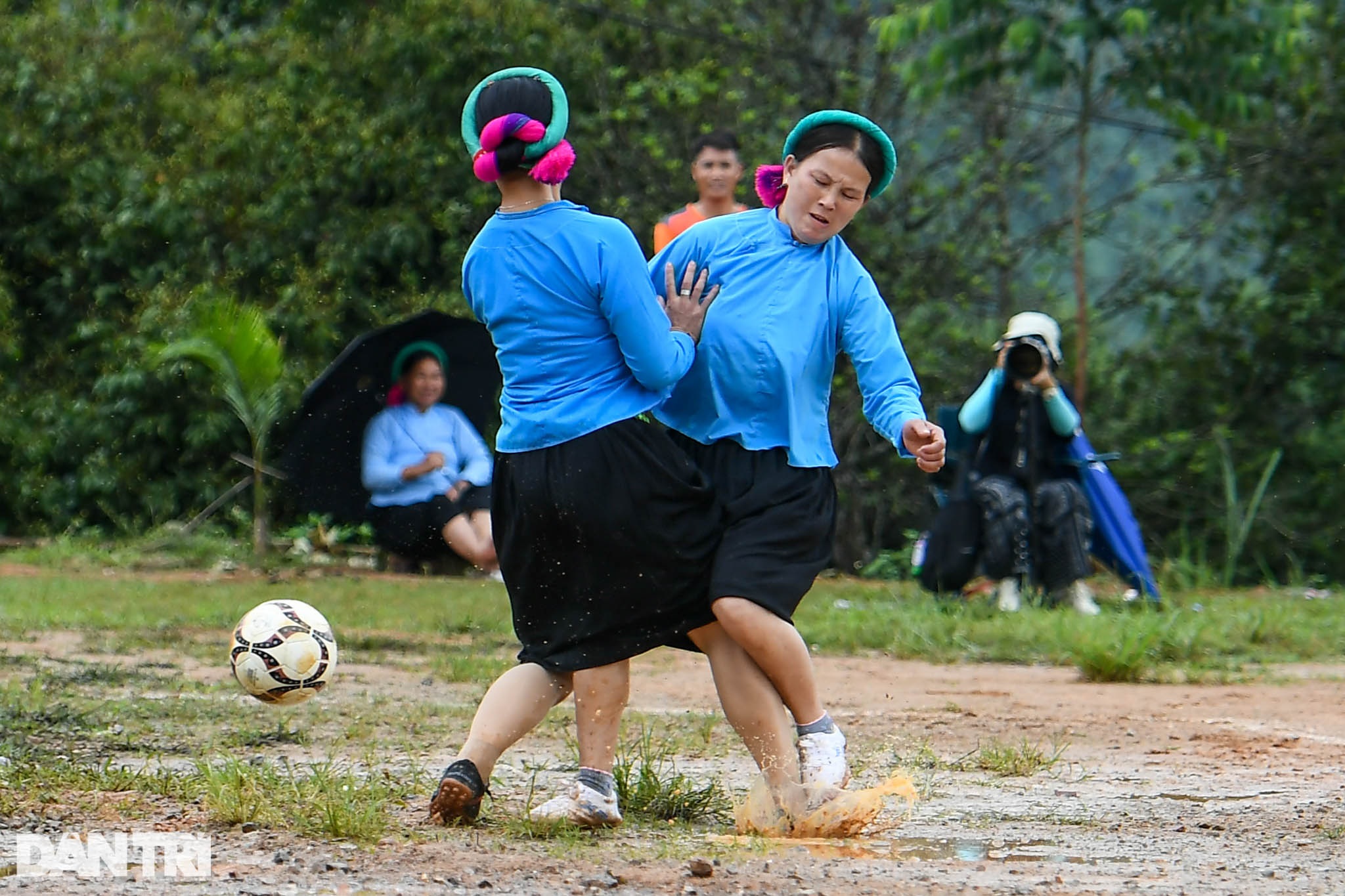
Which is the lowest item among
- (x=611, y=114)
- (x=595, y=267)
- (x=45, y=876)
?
(x=45, y=876)

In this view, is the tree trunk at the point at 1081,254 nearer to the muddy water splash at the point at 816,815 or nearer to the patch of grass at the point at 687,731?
the patch of grass at the point at 687,731

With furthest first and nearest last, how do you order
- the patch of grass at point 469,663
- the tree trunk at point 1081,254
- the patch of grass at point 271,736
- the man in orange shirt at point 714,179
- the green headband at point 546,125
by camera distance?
the tree trunk at point 1081,254 → the man in orange shirt at point 714,179 → the patch of grass at point 469,663 → the patch of grass at point 271,736 → the green headband at point 546,125

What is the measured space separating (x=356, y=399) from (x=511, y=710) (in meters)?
5.84

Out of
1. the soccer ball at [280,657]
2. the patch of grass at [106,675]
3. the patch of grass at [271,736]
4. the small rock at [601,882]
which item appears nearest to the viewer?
the small rock at [601,882]

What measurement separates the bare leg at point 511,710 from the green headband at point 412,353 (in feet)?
18.8

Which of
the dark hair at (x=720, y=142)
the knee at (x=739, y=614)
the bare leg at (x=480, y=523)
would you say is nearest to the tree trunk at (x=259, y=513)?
the bare leg at (x=480, y=523)

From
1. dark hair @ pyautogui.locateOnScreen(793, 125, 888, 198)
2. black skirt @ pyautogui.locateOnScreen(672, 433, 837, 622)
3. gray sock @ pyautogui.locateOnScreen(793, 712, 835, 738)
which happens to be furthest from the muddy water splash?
dark hair @ pyautogui.locateOnScreen(793, 125, 888, 198)

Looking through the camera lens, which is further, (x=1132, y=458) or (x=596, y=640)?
(x=1132, y=458)

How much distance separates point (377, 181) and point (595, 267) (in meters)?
9.28

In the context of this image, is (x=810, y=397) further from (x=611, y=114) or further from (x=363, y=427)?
(x=611, y=114)

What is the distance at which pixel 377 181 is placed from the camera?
1288 centimetres

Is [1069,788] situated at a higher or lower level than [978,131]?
lower

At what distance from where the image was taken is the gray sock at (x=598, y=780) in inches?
156

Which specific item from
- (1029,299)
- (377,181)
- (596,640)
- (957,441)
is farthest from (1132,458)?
(596,640)
